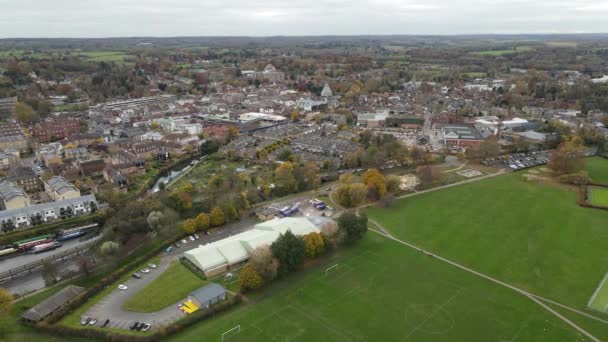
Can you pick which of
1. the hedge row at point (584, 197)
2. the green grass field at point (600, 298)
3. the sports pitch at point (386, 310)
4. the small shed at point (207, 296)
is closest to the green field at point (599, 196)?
the hedge row at point (584, 197)

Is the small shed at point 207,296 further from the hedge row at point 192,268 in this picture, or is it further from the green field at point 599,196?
the green field at point 599,196

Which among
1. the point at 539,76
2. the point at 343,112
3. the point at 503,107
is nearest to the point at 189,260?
the point at 343,112

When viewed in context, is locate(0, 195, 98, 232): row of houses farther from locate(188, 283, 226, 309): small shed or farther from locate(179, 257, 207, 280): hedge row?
locate(188, 283, 226, 309): small shed

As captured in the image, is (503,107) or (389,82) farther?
(389,82)

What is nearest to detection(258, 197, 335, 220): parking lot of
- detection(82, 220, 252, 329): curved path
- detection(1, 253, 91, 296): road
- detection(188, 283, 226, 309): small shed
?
detection(82, 220, 252, 329): curved path

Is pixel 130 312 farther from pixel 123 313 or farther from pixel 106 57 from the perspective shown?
pixel 106 57

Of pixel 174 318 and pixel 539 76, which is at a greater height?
pixel 539 76

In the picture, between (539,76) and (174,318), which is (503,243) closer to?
(174,318)
